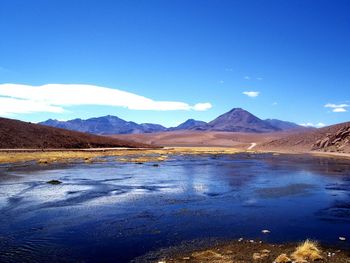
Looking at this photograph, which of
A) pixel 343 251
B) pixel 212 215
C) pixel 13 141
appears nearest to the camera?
pixel 343 251

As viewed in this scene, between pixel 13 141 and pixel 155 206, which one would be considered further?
pixel 13 141

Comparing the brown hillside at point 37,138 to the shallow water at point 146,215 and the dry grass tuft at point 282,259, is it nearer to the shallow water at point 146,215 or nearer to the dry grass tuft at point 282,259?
the shallow water at point 146,215

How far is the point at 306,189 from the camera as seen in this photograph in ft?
102

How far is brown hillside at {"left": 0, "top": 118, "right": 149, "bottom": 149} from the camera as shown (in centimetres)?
9776

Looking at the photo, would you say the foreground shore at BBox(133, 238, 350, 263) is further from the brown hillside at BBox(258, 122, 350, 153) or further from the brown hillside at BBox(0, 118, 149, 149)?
the brown hillside at BBox(258, 122, 350, 153)

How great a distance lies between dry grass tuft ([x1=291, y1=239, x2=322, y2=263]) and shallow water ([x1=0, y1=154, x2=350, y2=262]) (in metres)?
2.00

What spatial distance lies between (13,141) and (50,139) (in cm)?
1274

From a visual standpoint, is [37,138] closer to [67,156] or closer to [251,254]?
[67,156]

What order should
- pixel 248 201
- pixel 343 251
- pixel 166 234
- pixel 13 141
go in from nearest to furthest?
pixel 343 251
pixel 166 234
pixel 248 201
pixel 13 141

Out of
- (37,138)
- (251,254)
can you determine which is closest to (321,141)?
(37,138)

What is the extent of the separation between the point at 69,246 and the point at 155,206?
8.71 m

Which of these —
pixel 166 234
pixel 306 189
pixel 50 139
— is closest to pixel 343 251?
pixel 166 234

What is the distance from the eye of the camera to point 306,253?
13469 mm

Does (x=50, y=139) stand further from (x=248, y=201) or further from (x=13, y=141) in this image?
(x=248, y=201)
